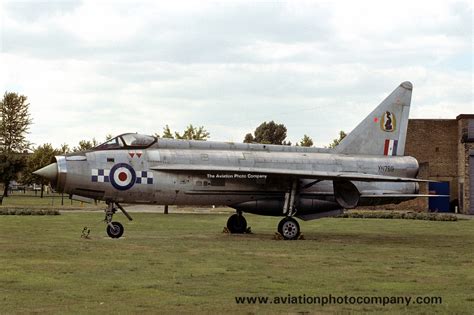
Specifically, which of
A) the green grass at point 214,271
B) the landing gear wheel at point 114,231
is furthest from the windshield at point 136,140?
the green grass at point 214,271

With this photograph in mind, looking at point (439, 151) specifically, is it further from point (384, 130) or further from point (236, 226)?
point (236, 226)

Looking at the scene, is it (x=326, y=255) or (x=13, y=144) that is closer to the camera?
(x=326, y=255)

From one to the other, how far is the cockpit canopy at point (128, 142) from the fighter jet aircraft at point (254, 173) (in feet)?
0.11

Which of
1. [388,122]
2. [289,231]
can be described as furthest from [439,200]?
[289,231]

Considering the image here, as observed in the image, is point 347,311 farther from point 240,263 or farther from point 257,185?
point 257,185

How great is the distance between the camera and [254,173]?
23.8 metres

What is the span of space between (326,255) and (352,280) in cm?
493

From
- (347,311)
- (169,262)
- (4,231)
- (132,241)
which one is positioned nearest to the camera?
(347,311)

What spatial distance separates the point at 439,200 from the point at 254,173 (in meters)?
37.2

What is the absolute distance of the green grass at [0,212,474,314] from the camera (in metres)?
11.0

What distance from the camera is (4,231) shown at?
2577 cm

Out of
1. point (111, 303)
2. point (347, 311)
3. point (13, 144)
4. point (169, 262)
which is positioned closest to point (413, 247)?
point (169, 262)

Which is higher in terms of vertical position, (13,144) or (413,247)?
(13,144)

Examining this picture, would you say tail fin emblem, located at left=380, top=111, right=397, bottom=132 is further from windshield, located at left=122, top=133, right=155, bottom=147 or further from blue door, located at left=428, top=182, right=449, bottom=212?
blue door, located at left=428, top=182, right=449, bottom=212
